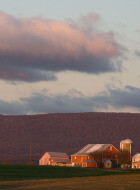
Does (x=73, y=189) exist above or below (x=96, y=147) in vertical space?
below

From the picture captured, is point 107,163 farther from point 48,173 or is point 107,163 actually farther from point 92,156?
point 48,173

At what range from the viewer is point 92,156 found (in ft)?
381

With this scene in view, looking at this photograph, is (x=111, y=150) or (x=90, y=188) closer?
(x=90, y=188)

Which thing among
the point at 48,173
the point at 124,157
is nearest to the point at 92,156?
the point at 124,157

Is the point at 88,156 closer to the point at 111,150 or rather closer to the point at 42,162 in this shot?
the point at 111,150

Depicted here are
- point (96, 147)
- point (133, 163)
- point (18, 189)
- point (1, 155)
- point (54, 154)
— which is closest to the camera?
point (18, 189)

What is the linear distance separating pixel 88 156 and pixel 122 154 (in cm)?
860

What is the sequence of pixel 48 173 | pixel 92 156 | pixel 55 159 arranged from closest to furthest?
pixel 48 173, pixel 92 156, pixel 55 159

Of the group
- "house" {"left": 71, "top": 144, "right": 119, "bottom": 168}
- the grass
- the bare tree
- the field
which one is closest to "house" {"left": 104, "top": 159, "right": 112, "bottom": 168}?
"house" {"left": 71, "top": 144, "right": 119, "bottom": 168}

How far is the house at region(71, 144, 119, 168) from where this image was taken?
380ft

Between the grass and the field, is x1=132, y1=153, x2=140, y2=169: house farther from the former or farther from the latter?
the field

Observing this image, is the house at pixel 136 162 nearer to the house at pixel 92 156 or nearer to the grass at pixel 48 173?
the house at pixel 92 156

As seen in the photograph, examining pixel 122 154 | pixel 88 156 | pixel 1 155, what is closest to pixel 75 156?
pixel 88 156

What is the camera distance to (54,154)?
12988 cm
